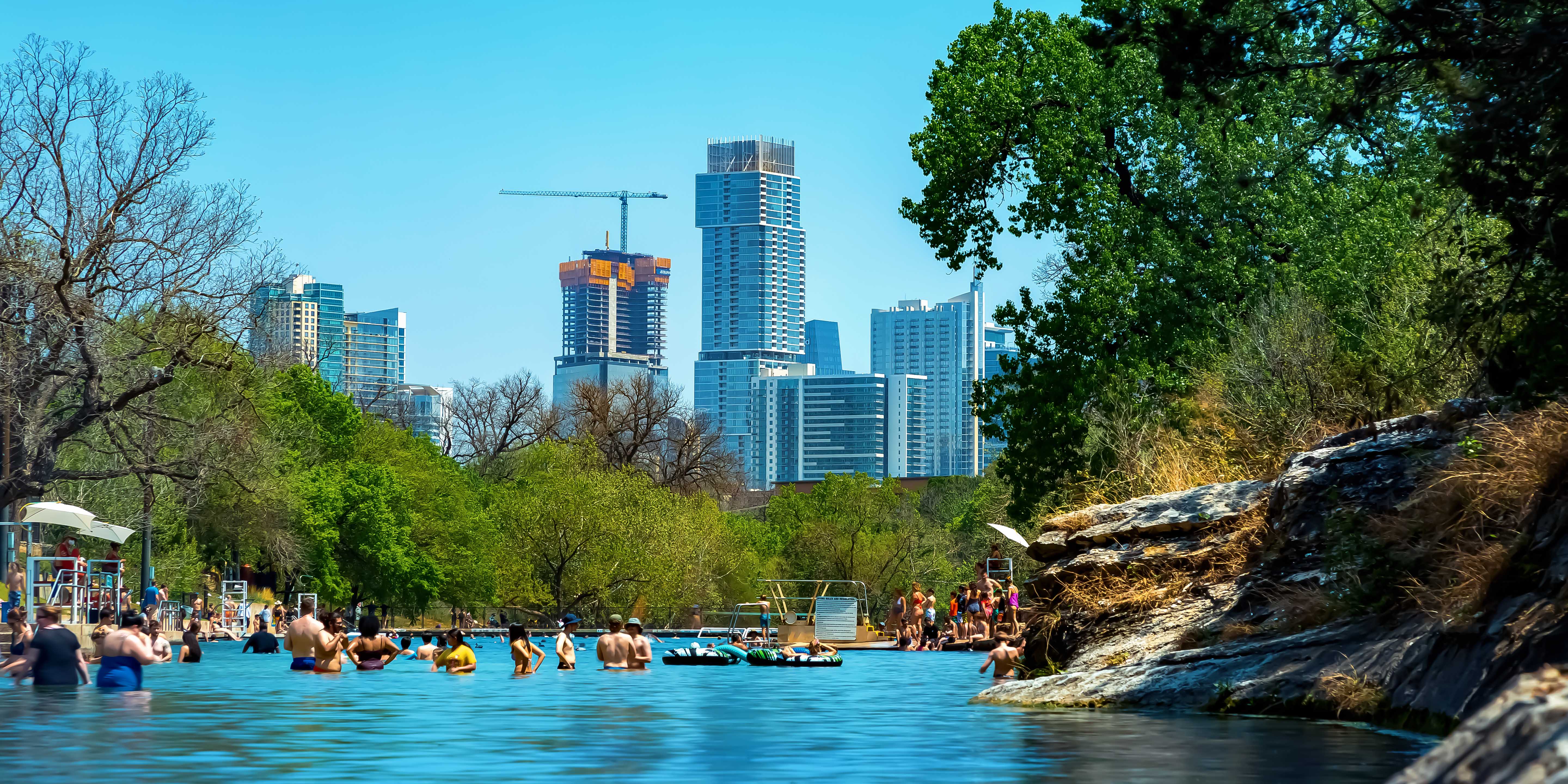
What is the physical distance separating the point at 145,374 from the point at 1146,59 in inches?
1180

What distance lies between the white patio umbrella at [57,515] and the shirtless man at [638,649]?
42.0 feet

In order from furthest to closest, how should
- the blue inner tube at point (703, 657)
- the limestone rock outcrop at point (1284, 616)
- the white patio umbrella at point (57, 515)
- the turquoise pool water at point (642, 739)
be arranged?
the blue inner tube at point (703, 657) < the white patio umbrella at point (57, 515) < the limestone rock outcrop at point (1284, 616) < the turquoise pool water at point (642, 739)

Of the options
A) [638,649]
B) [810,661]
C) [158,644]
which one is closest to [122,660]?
[158,644]

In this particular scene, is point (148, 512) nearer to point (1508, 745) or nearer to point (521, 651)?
point (521, 651)

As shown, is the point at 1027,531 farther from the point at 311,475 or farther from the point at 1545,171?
the point at 311,475

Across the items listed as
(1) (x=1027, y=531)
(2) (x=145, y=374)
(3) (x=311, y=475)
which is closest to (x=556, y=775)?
(1) (x=1027, y=531)

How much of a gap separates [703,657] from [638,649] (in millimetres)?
5402

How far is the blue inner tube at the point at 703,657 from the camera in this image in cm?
3612

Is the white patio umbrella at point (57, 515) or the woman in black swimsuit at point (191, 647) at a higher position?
the white patio umbrella at point (57, 515)

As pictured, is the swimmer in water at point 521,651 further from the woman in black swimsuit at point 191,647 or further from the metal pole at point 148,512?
the metal pole at point 148,512

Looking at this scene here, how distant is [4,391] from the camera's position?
37.1 meters

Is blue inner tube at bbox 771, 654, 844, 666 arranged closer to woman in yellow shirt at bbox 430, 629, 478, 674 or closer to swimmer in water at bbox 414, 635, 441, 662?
swimmer in water at bbox 414, 635, 441, 662

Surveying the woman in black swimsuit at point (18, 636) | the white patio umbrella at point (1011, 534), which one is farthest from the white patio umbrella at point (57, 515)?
the white patio umbrella at point (1011, 534)

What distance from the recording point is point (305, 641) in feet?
94.6
